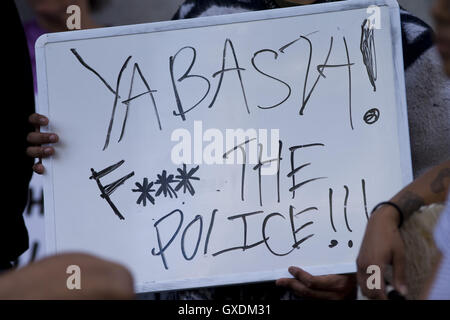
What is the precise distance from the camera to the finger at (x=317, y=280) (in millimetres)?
1482

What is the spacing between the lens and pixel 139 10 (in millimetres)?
1891

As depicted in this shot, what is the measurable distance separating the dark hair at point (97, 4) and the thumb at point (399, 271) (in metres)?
1.01

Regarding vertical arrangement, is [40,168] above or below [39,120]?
below

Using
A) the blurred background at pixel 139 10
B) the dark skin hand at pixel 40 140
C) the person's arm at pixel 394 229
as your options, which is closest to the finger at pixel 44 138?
the dark skin hand at pixel 40 140

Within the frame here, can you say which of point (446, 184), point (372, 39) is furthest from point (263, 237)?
point (372, 39)

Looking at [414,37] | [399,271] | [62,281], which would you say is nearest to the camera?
[62,281]

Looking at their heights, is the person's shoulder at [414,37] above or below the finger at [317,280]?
above

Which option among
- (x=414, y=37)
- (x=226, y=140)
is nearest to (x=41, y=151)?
(x=226, y=140)

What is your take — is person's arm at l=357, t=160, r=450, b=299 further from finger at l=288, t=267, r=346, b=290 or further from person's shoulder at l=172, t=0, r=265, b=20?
person's shoulder at l=172, t=0, r=265, b=20

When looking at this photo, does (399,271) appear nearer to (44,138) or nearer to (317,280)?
(317,280)

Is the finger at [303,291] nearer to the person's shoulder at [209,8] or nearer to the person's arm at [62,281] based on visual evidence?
the person's shoulder at [209,8]

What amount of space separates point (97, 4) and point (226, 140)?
22.4 inches

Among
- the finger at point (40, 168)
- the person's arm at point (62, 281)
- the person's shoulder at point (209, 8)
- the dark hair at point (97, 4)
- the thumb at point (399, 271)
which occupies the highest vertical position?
the dark hair at point (97, 4)

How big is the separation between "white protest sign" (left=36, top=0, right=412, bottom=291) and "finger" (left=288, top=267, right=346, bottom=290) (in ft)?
0.07
